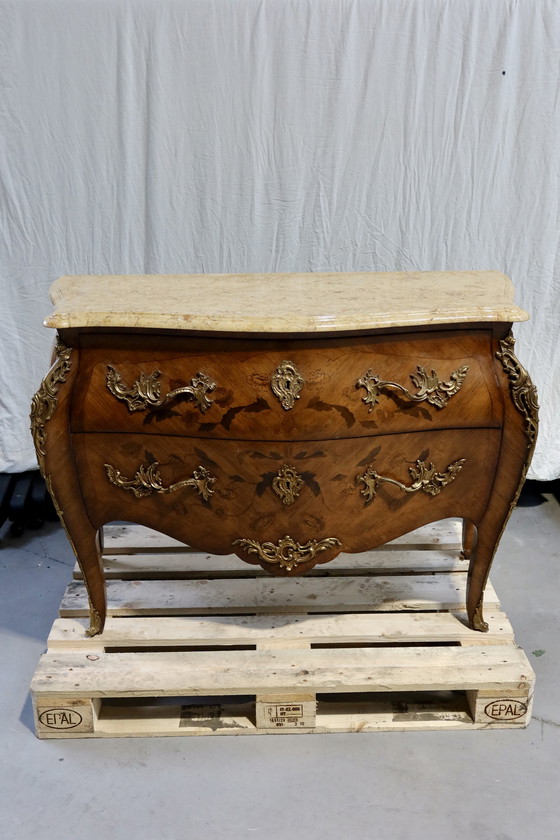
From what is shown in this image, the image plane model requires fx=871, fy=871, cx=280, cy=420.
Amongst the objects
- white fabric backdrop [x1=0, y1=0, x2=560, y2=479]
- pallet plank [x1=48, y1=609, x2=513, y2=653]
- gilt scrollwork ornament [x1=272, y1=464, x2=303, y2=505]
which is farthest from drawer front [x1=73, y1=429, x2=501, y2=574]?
white fabric backdrop [x1=0, y1=0, x2=560, y2=479]

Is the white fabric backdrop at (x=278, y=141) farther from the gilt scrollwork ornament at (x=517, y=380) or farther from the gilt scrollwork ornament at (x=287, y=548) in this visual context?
the gilt scrollwork ornament at (x=287, y=548)

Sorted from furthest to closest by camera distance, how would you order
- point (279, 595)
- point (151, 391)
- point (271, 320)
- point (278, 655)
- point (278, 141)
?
1. point (278, 141)
2. point (279, 595)
3. point (278, 655)
4. point (151, 391)
5. point (271, 320)

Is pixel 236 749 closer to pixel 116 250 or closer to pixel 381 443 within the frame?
pixel 381 443

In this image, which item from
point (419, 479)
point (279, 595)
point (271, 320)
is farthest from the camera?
point (279, 595)

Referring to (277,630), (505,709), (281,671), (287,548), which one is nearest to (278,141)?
A: (287,548)

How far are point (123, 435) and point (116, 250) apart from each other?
116cm

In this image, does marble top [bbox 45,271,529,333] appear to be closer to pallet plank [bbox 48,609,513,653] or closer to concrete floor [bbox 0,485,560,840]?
pallet plank [bbox 48,609,513,653]

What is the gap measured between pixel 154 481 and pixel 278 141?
1.35 metres

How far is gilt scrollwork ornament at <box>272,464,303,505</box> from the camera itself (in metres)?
2.12

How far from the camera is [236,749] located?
2195 millimetres

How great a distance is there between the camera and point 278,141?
2.92 meters

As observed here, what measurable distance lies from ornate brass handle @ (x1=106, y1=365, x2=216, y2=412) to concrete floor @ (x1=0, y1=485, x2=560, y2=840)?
87 cm

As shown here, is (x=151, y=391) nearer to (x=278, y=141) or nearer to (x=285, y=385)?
(x=285, y=385)

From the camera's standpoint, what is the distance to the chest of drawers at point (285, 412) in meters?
2.02
